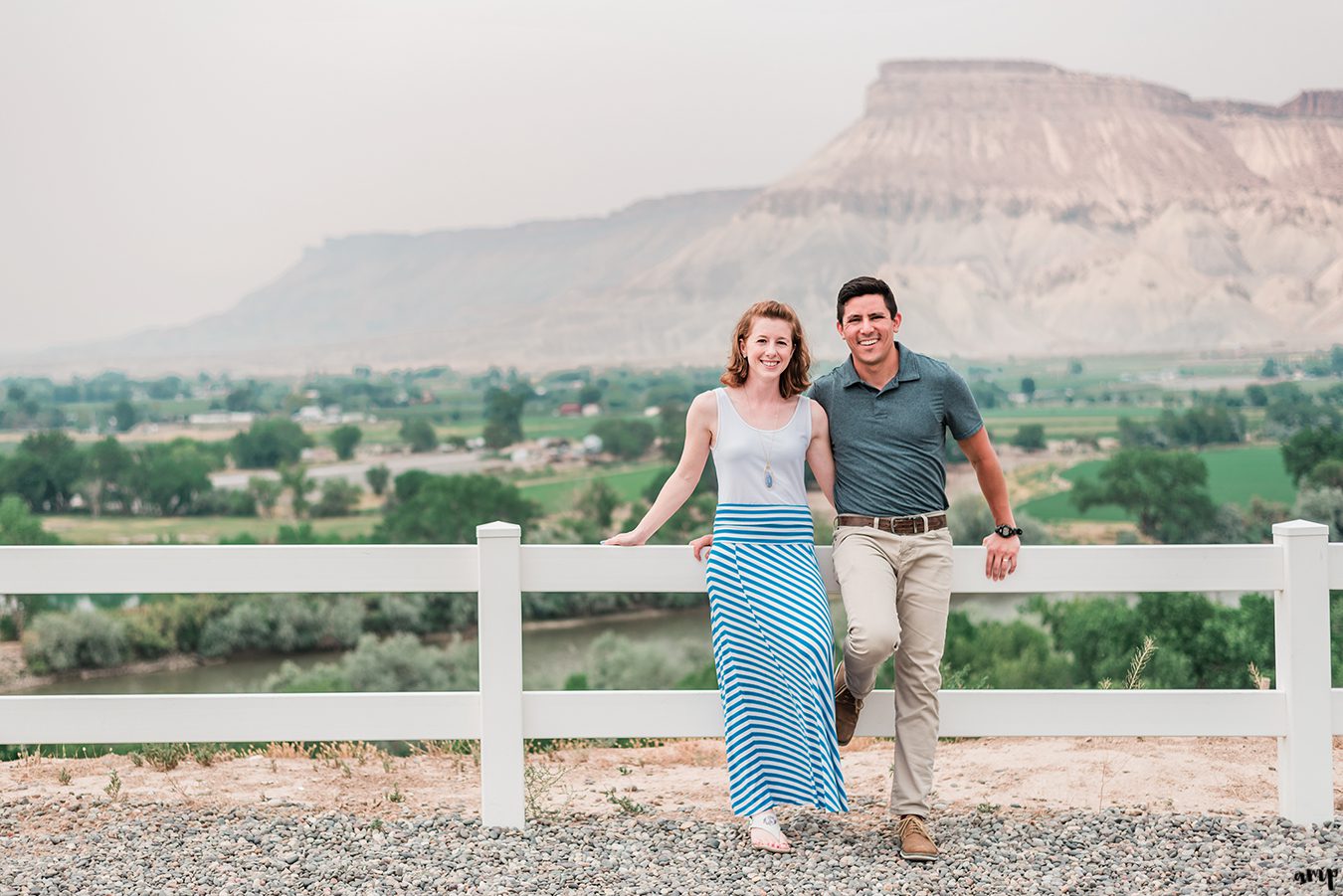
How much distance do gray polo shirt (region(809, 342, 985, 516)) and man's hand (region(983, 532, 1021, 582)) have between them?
0.76 feet

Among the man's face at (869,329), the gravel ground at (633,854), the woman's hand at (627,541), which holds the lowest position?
the gravel ground at (633,854)

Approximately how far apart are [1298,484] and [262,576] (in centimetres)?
8800

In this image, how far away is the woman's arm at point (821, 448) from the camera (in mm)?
4434

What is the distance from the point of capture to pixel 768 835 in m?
4.38

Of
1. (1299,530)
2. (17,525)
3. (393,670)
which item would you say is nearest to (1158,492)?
(393,670)

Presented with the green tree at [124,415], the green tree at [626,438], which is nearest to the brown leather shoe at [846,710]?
the green tree at [626,438]

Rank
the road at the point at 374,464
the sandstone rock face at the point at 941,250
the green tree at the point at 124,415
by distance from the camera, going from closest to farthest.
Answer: the road at the point at 374,464
the green tree at the point at 124,415
the sandstone rock face at the point at 941,250

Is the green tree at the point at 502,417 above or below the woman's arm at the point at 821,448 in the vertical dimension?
above

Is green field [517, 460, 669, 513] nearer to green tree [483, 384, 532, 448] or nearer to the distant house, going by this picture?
green tree [483, 384, 532, 448]

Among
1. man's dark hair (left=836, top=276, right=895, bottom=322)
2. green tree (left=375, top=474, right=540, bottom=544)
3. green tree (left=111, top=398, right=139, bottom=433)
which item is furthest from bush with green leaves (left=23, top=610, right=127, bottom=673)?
man's dark hair (left=836, top=276, right=895, bottom=322)

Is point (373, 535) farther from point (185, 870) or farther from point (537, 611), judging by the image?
point (185, 870)

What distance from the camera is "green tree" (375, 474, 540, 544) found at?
75.2 m

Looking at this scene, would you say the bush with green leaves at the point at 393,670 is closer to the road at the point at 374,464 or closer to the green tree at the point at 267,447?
the road at the point at 374,464

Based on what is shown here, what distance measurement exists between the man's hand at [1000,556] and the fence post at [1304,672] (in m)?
0.95
